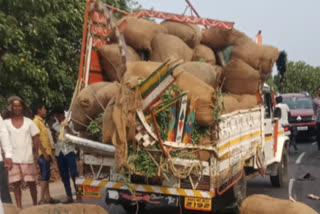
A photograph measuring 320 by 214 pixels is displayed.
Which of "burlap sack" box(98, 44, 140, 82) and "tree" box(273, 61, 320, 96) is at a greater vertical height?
"burlap sack" box(98, 44, 140, 82)

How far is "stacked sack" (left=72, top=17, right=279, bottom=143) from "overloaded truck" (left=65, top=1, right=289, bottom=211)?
16 mm

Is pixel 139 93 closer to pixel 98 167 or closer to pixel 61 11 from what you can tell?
pixel 98 167

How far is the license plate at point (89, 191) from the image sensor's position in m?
7.86

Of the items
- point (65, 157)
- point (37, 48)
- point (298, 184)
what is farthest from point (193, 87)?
point (298, 184)

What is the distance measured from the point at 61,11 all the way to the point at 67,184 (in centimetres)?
393

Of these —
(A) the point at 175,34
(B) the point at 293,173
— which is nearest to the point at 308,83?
(B) the point at 293,173

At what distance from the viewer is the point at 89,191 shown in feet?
25.9

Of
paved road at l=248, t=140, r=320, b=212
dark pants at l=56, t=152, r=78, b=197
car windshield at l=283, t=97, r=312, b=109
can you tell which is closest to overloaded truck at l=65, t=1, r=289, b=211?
paved road at l=248, t=140, r=320, b=212

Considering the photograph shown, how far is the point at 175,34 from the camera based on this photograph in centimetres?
1002

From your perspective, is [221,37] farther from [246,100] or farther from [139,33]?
[139,33]

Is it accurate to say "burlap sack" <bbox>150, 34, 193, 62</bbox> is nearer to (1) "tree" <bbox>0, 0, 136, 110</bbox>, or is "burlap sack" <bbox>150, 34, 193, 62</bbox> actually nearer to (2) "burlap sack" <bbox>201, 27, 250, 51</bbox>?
(2) "burlap sack" <bbox>201, 27, 250, 51</bbox>

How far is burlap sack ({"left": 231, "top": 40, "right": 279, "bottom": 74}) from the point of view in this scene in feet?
31.6

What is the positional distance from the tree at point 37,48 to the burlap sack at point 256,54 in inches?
149

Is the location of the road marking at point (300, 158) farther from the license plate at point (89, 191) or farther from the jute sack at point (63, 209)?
the jute sack at point (63, 209)
